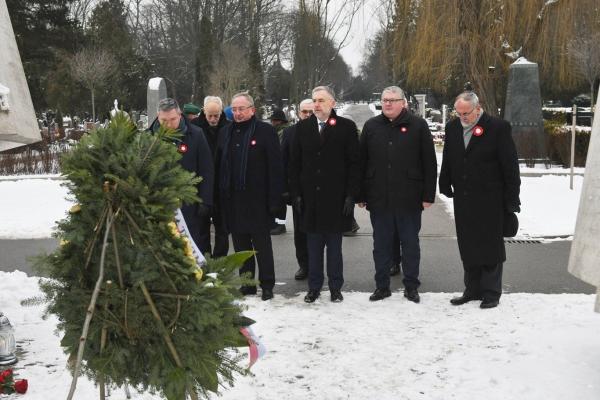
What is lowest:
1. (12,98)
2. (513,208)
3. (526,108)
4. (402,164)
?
(513,208)

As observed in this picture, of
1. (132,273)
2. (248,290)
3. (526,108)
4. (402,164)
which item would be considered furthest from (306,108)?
(526,108)

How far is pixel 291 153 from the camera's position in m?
6.29

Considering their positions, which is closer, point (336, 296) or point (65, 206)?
point (336, 296)

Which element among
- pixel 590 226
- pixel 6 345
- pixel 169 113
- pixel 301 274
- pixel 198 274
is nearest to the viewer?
pixel 198 274

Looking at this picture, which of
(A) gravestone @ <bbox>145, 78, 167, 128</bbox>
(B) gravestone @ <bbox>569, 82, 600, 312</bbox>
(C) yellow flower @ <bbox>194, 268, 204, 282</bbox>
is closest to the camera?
(C) yellow flower @ <bbox>194, 268, 204, 282</bbox>

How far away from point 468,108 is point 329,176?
133 centimetres

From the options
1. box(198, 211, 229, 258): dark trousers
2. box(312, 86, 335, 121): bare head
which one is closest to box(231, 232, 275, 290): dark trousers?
box(198, 211, 229, 258): dark trousers

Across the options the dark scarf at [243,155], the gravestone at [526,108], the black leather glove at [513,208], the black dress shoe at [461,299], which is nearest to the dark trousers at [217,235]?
the dark scarf at [243,155]

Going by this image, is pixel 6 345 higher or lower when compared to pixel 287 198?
lower

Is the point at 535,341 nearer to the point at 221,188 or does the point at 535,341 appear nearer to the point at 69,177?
the point at 221,188

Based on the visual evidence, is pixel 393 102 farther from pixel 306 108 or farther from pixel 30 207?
pixel 30 207

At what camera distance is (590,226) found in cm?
390

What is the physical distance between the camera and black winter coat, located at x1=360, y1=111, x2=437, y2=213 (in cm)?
605

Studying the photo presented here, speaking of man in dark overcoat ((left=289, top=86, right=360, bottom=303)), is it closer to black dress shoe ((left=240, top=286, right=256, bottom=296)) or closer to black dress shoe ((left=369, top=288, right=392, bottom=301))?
black dress shoe ((left=369, top=288, right=392, bottom=301))
